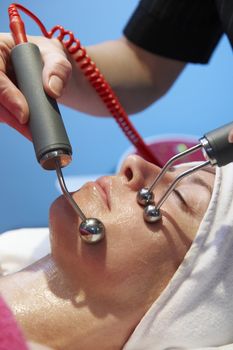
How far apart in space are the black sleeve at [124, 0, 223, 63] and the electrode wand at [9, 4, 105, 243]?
44 cm

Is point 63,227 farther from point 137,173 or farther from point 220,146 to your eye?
point 220,146

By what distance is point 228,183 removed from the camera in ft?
2.80

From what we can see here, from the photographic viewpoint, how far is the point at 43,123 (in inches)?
27.0

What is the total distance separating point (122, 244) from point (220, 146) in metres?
0.22

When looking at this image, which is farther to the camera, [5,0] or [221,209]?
[5,0]

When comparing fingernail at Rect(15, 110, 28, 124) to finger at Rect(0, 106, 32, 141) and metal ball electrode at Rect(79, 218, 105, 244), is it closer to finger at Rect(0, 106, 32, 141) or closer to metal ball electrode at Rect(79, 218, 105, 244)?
finger at Rect(0, 106, 32, 141)

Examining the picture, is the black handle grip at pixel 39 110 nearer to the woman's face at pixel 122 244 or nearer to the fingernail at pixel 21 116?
the fingernail at pixel 21 116

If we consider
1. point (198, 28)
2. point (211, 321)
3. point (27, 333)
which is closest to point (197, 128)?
point (198, 28)

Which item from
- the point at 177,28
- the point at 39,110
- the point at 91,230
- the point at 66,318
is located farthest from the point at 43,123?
the point at 177,28

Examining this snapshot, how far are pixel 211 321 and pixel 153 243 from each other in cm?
17

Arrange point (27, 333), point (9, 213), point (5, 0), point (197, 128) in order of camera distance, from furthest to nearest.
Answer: point (197, 128) < point (5, 0) < point (9, 213) < point (27, 333)

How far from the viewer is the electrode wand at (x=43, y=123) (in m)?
0.67

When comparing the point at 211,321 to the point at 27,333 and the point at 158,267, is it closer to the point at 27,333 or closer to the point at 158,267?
the point at 158,267

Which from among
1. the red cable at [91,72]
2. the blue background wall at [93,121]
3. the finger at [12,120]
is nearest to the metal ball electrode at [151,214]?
the finger at [12,120]
